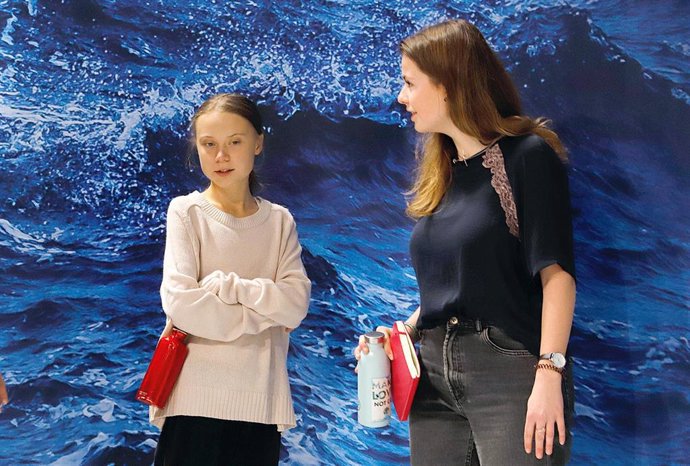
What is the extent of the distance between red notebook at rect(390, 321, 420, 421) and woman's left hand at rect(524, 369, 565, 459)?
0.99 feet

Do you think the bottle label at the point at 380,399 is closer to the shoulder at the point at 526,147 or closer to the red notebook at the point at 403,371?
the red notebook at the point at 403,371

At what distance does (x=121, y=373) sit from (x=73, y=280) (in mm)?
432

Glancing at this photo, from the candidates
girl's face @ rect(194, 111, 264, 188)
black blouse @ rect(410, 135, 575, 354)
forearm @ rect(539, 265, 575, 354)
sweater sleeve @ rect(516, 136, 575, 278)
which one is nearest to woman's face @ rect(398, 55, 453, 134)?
black blouse @ rect(410, 135, 575, 354)

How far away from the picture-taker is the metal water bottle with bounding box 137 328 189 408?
2113 mm

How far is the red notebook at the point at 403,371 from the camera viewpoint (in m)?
1.81

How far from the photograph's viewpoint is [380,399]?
189 centimetres

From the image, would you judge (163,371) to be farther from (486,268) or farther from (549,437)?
(549,437)

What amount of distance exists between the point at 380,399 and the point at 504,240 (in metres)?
0.53

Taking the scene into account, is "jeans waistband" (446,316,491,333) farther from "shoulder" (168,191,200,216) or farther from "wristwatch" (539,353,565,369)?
"shoulder" (168,191,200,216)

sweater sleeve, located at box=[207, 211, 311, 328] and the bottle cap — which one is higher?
sweater sleeve, located at box=[207, 211, 311, 328]

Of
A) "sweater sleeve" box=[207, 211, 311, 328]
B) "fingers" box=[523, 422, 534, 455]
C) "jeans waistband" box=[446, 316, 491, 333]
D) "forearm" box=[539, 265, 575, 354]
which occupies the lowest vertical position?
"fingers" box=[523, 422, 534, 455]

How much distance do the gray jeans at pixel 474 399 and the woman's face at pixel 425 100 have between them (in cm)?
52

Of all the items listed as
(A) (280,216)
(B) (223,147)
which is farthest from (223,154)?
(A) (280,216)

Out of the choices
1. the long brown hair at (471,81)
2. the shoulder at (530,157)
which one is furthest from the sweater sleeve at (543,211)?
the long brown hair at (471,81)
